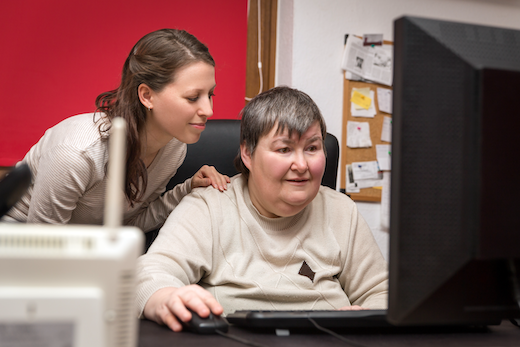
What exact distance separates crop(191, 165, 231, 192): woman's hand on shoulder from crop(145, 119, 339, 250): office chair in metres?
0.14

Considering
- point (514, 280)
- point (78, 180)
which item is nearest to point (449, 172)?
point (514, 280)

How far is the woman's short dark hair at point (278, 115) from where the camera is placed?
114cm

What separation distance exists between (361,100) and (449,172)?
2.03 meters

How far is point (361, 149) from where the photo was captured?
2.50 meters

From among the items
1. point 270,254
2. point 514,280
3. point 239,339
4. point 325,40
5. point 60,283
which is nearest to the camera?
point 60,283

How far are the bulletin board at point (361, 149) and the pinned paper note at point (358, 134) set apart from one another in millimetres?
20

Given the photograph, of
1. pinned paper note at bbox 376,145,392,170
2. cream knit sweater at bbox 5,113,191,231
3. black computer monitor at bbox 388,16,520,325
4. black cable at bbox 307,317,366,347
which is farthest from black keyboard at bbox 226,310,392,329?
pinned paper note at bbox 376,145,392,170

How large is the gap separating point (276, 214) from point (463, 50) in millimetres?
752

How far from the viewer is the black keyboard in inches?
26.7

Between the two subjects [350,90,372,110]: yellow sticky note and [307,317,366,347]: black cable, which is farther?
[350,90,372,110]: yellow sticky note

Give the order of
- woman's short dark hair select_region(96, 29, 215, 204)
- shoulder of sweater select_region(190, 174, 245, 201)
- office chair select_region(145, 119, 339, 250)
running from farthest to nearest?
office chair select_region(145, 119, 339, 250) < woman's short dark hair select_region(96, 29, 215, 204) < shoulder of sweater select_region(190, 174, 245, 201)

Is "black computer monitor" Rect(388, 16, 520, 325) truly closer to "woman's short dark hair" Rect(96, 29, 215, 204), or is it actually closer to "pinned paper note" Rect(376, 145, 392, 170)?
"woman's short dark hair" Rect(96, 29, 215, 204)

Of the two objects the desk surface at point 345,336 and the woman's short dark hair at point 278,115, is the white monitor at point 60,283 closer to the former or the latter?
the desk surface at point 345,336

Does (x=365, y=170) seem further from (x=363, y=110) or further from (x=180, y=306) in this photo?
(x=180, y=306)
